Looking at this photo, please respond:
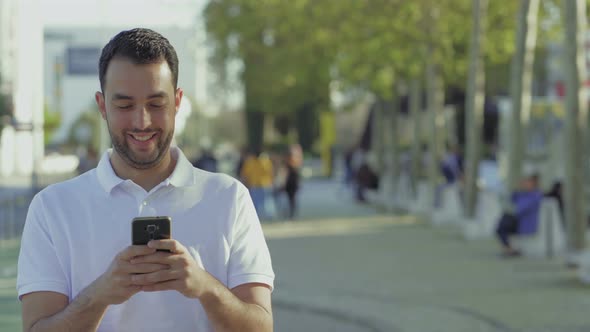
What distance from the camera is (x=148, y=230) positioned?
2.75 metres

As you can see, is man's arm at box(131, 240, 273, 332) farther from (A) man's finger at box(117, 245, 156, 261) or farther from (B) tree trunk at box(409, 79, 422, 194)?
(B) tree trunk at box(409, 79, 422, 194)

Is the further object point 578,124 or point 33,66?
point 33,66

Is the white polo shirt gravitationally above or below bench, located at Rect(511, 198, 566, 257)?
above

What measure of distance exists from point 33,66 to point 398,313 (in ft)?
74.1

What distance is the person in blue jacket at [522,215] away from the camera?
Answer: 17.3 m

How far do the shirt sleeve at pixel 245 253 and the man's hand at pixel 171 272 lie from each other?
0.28 metres

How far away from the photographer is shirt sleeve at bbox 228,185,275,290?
3.16 meters

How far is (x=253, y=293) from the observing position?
3.15 meters

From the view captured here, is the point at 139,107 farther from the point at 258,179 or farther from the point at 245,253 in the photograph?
the point at 258,179

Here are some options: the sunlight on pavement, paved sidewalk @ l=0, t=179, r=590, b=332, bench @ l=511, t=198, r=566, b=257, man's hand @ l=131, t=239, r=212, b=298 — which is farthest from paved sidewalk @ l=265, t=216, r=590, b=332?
man's hand @ l=131, t=239, r=212, b=298

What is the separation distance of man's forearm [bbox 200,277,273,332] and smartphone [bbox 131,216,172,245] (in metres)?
0.26

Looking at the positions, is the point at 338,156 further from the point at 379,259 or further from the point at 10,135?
the point at 379,259

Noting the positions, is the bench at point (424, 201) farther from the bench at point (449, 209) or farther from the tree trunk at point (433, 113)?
the bench at point (449, 209)

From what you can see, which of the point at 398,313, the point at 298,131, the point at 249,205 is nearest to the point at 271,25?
the point at 398,313
